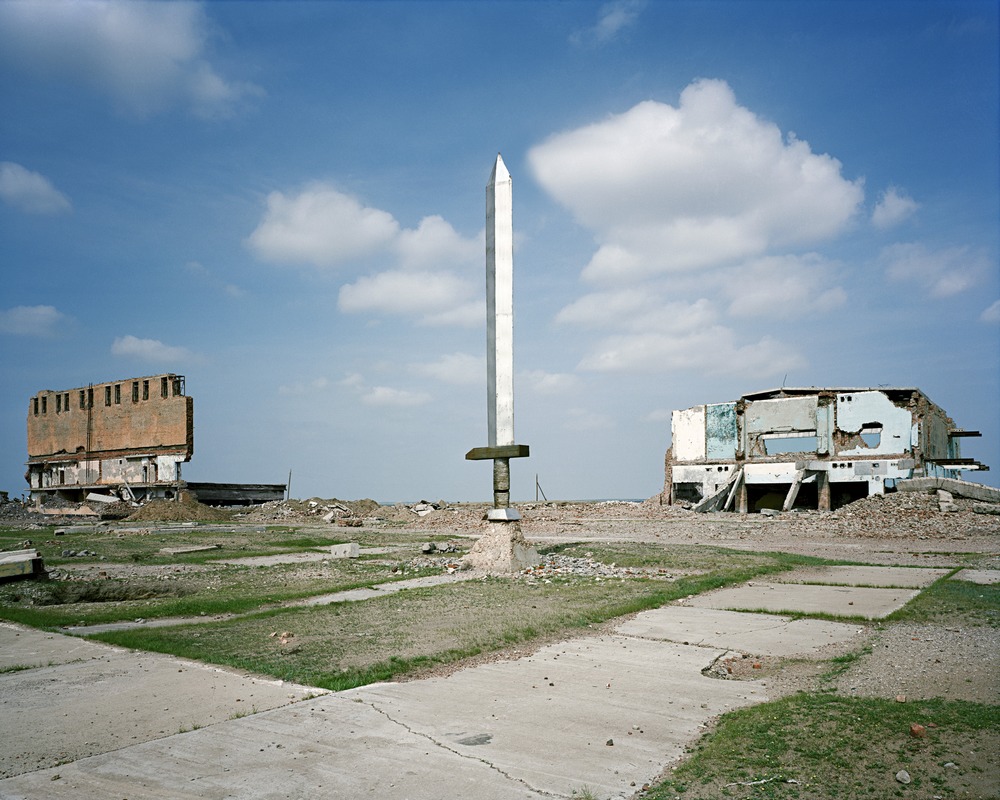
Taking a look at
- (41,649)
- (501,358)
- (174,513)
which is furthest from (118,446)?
(41,649)

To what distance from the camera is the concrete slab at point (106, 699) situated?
3668 mm

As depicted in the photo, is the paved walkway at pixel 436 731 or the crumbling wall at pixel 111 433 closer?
the paved walkway at pixel 436 731

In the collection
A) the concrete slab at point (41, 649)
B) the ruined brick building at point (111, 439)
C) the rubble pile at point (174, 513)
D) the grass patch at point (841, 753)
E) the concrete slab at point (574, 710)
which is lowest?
the rubble pile at point (174, 513)

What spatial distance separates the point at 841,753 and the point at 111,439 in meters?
52.3

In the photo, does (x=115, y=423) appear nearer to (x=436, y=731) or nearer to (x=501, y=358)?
(x=501, y=358)

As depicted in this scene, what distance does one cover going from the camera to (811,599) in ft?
26.7

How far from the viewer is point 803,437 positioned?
106ft

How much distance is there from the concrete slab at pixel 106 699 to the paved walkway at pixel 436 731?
0.02 metres

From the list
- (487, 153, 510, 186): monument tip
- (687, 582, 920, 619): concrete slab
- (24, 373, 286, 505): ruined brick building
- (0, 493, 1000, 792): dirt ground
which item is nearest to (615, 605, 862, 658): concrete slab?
(0, 493, 1000, 792): dirt ground

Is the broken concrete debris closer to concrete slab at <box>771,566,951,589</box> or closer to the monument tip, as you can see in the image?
the monument tip

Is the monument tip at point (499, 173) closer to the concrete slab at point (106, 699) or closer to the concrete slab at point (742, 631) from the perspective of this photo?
the concrete slab at point (742, 631)

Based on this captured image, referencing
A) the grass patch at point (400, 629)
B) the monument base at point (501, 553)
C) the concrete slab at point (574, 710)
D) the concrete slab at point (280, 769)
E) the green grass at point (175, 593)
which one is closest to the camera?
the concrete slab at point (280, 769)

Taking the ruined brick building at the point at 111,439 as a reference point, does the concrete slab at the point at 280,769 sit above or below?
below

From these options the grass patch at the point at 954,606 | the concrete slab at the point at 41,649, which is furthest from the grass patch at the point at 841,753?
the concrete slab at the point at 41,649
